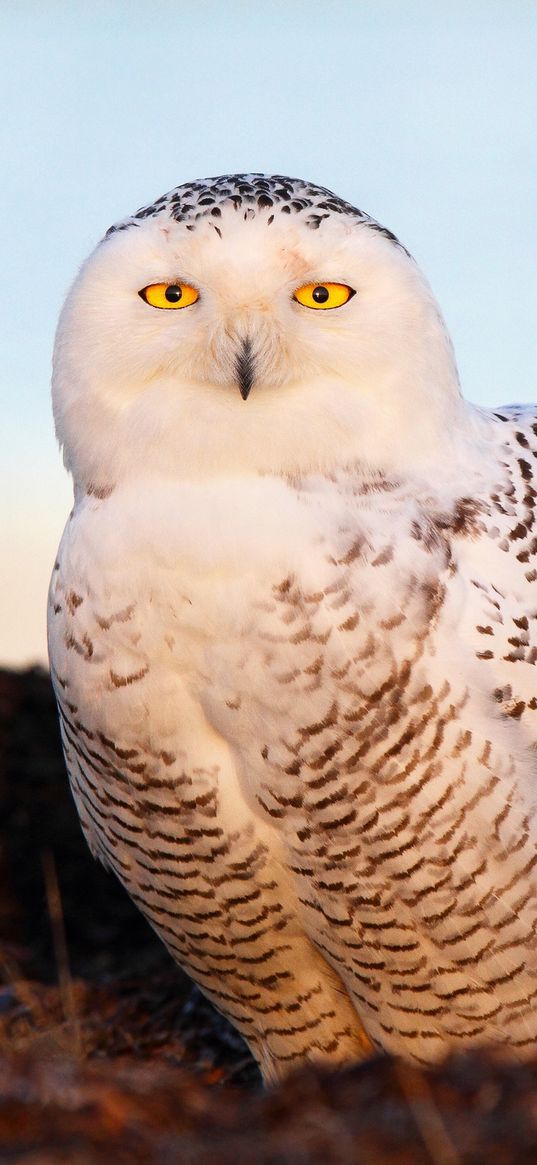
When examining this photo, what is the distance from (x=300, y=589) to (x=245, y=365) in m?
0.46

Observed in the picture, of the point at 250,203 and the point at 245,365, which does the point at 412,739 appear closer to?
the point at 245,365

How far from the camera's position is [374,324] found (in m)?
2.93

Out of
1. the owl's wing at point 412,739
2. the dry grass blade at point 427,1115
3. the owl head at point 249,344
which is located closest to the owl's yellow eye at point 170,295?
the owl head at point 249,344

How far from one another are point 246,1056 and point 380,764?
2031 mm

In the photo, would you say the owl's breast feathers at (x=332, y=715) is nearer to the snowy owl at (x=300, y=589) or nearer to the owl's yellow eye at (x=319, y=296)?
the snowy owl at (x=300, y=589)

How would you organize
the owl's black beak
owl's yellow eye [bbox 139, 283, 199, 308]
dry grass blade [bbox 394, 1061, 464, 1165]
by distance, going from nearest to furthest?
dry grass blade [bbox 394, 1061, 464, 1165] < the owl's black beak < owl's yellow eye [bbox 139, 283, 199, 308]

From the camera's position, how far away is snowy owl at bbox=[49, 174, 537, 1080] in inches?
113

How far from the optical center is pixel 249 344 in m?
2.84

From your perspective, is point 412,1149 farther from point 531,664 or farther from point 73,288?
point 73,288

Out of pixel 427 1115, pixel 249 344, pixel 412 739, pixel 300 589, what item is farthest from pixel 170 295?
pixel 427 1115

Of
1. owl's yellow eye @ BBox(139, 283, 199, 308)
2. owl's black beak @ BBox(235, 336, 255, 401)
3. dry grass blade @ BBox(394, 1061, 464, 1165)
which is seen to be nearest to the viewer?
dry grass blade @ BBox(394, 1061, 464, 1165)

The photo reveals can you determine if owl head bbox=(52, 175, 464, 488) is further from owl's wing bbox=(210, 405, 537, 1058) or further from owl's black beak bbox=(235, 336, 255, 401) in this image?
owl's wing bbox=(210, 405, 537, 1058)

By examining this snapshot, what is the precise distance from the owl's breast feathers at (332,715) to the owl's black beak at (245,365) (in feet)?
0.75

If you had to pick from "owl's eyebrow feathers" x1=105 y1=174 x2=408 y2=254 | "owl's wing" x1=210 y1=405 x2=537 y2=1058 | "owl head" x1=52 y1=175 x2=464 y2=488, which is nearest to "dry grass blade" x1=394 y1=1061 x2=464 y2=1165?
"owl's wing" x1=210 y1=405 x2=537 y2=1058
